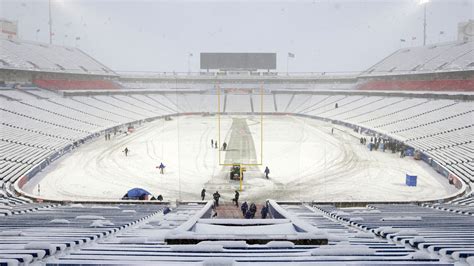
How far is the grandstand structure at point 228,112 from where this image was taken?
449 cm

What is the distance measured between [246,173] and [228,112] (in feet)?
130

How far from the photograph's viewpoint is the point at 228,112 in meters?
60.3

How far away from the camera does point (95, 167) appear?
72.1 ft

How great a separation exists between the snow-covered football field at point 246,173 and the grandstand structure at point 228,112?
1377 mm

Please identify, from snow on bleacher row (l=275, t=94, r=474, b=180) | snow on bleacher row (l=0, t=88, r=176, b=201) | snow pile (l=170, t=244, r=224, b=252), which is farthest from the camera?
snow on bleacher row (l=275, t=94, r=474, b=180)

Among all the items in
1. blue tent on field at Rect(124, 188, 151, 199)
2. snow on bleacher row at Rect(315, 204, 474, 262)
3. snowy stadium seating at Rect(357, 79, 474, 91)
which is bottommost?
blue tent on field at Rect(124, 188, 151, 199)

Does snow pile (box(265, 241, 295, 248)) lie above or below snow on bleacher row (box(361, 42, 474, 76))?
below

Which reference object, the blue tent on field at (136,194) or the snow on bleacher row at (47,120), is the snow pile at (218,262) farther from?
the snow on bleacher row at (47,120)

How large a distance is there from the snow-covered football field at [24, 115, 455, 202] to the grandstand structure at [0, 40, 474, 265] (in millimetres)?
1377

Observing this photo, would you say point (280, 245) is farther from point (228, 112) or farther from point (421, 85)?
point (228, 112)

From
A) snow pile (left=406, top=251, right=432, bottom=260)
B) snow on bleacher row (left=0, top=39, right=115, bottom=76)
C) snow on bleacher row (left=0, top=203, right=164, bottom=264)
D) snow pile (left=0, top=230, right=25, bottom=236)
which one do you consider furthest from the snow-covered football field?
snow on bleacher row (left=0, top=39, right=115, bottom=76)

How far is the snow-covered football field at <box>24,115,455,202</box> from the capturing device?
17.3 metres

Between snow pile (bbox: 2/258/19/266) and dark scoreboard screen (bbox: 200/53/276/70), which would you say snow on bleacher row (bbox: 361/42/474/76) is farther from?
snow pile (bbox: 2/258/19/266)

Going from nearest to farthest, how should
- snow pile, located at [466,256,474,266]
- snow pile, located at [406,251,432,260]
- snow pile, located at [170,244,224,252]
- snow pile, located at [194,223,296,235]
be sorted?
1. snow pile, located at [466,256,474,266]
2. snow pile, located at [406,251,432,260]
3. snow pile, located at [170,244,224,252]
4. snow pile, located at [194,223,296,235]
